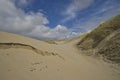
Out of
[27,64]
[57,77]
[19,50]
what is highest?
[19,50]

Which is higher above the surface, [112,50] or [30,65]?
[112,50]

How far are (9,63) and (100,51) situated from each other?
905 cm

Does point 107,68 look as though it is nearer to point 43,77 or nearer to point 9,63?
point 43,77

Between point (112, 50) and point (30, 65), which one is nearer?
point (30, 65)

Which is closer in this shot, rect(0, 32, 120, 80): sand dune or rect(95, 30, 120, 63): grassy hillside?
rect(0, 32, 120, 80): sand dune

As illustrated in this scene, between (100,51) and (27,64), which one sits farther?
(100,51)

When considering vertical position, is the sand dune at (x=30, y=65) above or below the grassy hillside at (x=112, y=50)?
below

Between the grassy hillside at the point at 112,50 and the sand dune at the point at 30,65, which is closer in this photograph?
the sand dune at the point at 30,65

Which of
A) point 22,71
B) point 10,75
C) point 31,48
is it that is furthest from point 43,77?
point 31,48

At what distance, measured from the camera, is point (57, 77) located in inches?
221

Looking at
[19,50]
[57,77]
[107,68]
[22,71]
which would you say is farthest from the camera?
[107,68]

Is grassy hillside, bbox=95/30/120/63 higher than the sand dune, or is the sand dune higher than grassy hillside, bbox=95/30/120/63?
grassy hillside, bbox=95/30/120/63

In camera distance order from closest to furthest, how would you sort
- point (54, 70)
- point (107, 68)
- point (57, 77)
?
point (57, 77)
point (54, 70)
point (107, 68)

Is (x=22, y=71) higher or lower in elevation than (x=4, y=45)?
lower
